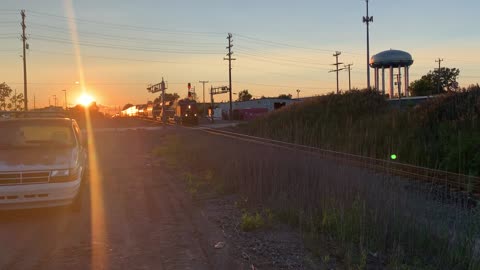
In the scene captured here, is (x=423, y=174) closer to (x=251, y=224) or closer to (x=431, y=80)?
(x=251, y=224)

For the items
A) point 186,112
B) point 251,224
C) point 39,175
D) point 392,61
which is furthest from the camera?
point 392,61

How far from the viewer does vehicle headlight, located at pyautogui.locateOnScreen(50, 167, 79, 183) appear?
8.59m

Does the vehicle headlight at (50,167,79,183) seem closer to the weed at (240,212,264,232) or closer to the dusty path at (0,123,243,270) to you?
the dusty path at (0,123,243,270)

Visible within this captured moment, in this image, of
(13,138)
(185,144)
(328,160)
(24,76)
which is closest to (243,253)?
(328,160)

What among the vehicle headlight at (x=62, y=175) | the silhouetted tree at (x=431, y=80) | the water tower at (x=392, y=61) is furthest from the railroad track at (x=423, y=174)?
the silhouetted tree at (x=431, y=80)

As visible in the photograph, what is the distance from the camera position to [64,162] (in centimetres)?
882

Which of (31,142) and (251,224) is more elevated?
(31,142)

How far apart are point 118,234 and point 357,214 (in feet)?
11.2

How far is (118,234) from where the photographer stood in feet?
24.3

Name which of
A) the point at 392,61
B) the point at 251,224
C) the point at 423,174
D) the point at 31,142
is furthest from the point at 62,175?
the point at 392,61

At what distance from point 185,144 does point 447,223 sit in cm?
1418

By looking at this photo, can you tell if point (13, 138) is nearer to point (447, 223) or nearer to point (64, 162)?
point (64, 162)

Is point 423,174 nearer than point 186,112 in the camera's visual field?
Yes

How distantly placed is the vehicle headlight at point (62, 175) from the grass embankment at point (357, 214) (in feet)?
9.48
